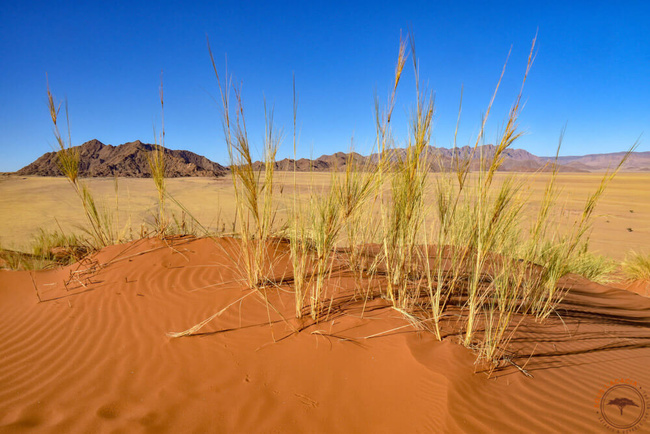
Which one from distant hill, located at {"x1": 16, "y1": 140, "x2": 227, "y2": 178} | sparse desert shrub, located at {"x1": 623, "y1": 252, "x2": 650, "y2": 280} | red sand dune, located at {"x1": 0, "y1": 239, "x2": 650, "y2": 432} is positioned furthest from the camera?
distant hill, located at {"x1": 16, "y1": 140, "x2": 227, "y2": 178}

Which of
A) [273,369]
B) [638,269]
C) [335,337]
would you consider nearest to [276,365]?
[273,369]

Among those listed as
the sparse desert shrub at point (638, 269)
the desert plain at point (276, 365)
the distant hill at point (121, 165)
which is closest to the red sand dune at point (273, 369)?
the desert plain at point (276, 365)

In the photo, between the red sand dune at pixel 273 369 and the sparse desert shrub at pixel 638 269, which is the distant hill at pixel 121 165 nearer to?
the red sand dune at pixel 273 369

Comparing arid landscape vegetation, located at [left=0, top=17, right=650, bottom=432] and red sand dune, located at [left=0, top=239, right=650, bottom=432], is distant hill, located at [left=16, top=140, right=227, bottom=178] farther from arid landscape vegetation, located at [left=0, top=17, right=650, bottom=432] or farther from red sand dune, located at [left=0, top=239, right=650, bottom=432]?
red sand dune, located at [left=0, top=239, right=650, bottom=432]

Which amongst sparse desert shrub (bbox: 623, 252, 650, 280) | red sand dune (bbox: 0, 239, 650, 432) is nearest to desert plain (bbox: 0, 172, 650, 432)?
red sand dune (bbox: 0, 239, 650, 432)

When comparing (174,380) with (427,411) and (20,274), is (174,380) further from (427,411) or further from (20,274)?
(20,274)

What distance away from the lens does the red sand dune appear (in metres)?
1.46

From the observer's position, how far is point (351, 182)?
2115 mm

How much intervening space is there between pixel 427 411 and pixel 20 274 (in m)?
4.05

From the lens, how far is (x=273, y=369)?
5.75 feet

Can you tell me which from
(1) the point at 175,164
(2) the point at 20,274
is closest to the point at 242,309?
(2) the point at 20,274

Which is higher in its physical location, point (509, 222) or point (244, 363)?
point (509, 222)

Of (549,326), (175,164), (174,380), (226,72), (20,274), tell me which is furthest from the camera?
(175,164)

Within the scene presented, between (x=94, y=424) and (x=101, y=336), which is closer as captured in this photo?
(x=94, y=424)
